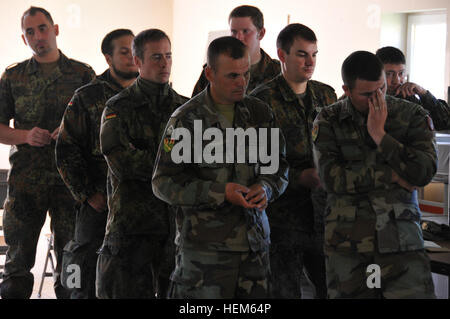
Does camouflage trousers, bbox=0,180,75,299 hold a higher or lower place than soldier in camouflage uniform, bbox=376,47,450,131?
lower

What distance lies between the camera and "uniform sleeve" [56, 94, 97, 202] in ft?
10.1

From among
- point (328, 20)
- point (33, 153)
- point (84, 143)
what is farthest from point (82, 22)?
point (84, 143)

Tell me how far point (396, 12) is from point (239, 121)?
18.5 feet

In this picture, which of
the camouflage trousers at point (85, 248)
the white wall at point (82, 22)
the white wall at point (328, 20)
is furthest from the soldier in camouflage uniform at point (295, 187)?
the white wall at point (82, 22)

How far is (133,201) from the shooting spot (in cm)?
280

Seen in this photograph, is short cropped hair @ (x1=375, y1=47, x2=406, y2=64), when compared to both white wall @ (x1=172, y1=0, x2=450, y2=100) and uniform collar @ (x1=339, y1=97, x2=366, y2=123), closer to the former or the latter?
uniform collar @ (x1=339, y1=97, x2=366, y2=123)

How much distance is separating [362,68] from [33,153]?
197 cm

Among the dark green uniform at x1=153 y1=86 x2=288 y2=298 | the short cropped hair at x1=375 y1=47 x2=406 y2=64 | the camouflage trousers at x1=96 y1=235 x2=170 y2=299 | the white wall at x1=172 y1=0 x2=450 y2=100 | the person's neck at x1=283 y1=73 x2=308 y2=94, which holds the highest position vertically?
the white wall at x1=172 y1=0 x2=450 y2=100

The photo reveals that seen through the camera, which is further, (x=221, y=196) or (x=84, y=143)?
(x=84, y=143)

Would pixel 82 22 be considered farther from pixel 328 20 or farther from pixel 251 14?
pixel 251 14

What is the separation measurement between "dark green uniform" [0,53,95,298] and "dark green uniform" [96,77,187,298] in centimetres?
79

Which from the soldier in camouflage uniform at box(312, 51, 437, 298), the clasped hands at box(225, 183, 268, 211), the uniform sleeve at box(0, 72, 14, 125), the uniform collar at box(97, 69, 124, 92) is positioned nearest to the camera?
the clasped hands at box(225, 183, 268, 211)

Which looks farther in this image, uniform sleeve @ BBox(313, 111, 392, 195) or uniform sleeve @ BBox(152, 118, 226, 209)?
uniform sleeve @ BBox(313, 111, 392, 195)

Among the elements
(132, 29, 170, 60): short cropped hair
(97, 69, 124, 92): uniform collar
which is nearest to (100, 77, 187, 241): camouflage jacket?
(132, 29, 170, 60): short cropped hair
